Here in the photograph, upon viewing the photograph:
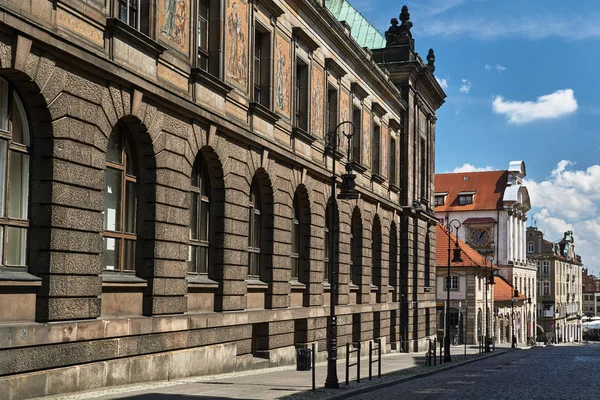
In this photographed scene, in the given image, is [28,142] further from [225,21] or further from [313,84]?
[313,84]

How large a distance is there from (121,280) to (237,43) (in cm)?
927

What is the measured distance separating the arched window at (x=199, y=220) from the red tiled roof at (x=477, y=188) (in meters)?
92.8

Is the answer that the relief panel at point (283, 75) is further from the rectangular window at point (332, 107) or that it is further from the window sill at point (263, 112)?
the rectangular window at point (332, 107)

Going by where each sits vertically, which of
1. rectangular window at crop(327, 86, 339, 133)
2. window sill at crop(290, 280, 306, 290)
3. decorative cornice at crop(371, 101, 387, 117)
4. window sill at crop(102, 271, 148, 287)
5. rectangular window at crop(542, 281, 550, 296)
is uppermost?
decorative cornice at crop(371, 101, 387, 117)

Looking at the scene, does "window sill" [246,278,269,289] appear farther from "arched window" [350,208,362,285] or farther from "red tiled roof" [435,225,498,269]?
"red tiled roof" [435,225,498,269]

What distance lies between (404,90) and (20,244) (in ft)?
118

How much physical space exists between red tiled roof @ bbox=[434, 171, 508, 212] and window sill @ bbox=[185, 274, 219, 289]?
9293cm

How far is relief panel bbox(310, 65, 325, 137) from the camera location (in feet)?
109

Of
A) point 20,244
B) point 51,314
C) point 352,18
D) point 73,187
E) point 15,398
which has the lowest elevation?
point 15,398

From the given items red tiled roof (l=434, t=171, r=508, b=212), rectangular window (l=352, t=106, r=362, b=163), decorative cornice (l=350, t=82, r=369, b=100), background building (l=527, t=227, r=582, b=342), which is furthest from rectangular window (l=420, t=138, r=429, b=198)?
background building (l=527, t=227, r=582, b=342)

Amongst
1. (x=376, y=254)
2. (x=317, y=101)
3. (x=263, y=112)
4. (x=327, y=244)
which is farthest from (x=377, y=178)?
(x=263, y=112)

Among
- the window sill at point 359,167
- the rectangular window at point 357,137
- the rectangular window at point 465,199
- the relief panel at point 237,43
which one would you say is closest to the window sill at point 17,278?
the relief panel at point 237,43

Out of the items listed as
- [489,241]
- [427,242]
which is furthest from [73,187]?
[489,241]

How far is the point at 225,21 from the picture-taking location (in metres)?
A: 24.5
